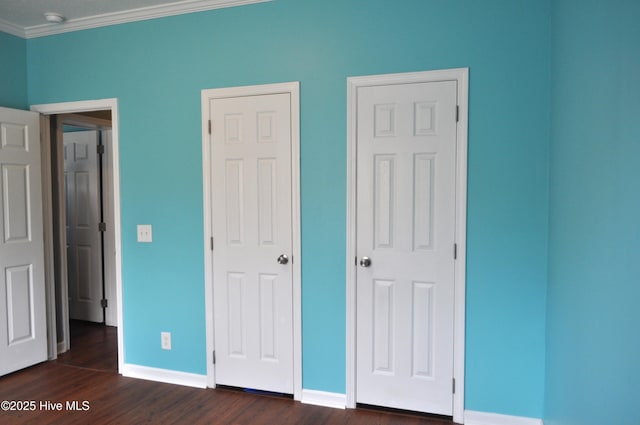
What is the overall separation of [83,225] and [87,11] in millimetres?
2346

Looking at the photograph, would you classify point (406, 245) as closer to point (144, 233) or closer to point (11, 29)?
point (144, 233)

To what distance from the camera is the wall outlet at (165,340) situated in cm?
302

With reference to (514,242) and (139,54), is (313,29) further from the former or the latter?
(514,242)

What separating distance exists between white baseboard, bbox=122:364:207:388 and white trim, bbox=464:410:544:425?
1.80m

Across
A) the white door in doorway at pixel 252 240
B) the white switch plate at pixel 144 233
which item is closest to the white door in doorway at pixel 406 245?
the white door in doorway at pixel 252 240

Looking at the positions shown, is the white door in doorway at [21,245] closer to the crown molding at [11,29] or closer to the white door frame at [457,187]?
the crown molding at [11,29]

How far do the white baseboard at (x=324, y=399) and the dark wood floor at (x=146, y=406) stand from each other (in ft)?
0.13

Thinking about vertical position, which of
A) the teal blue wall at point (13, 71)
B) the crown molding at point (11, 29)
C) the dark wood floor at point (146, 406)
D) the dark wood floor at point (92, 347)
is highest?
the crown molding at point (11, 29)

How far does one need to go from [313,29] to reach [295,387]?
2375mm

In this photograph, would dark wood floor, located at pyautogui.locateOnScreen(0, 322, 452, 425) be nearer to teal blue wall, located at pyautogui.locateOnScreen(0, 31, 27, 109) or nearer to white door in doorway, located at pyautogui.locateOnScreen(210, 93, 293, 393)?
white door in doorway, located at pyautogui.locateOnScreen(210, 93, 293, 393)

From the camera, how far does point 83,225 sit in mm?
4406

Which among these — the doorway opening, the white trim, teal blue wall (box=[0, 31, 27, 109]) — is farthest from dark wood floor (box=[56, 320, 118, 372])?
the white trim

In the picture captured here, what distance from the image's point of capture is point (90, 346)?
3752 millimetres

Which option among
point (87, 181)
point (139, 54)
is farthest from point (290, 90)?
point (87, 181)
